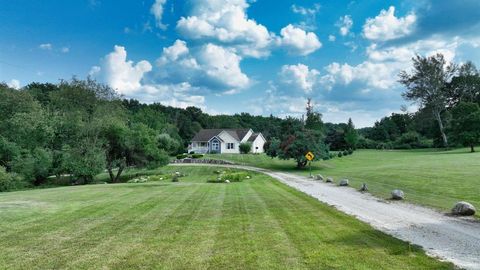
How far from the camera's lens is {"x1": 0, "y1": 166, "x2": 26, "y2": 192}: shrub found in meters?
32.8

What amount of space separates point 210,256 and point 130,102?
404 ft

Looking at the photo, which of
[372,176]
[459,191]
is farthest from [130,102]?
[459,191]

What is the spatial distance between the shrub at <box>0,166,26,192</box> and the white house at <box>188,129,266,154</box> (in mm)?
48710

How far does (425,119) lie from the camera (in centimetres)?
8081

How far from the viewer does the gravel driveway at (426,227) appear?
731cm

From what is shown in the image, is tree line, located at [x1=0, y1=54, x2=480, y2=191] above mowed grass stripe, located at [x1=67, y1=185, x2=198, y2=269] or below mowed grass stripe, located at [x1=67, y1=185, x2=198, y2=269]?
above

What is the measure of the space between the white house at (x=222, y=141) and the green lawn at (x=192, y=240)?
232ft

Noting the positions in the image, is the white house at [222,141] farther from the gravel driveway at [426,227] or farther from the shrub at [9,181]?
the gravel driveway at [426,227]

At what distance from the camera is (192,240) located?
796 centimetres

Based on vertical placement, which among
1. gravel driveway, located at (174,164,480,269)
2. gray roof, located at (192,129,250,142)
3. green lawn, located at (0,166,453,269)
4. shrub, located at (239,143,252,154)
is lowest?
gravel driveway, located at (174,164,480,269)

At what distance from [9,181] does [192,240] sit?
32286mm

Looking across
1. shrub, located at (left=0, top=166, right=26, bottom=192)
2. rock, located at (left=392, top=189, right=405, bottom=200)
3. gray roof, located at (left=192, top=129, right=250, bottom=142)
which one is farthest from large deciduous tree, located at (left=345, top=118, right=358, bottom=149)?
rock, located at (left=392, top=189, right=405, bottom=200)

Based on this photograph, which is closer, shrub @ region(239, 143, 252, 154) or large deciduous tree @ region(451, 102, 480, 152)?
large deciduous tree @ region(451, 102, 480, 152)

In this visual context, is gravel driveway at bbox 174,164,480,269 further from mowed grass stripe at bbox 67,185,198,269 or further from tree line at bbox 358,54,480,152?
tree line at bbox 358,54,480,152
